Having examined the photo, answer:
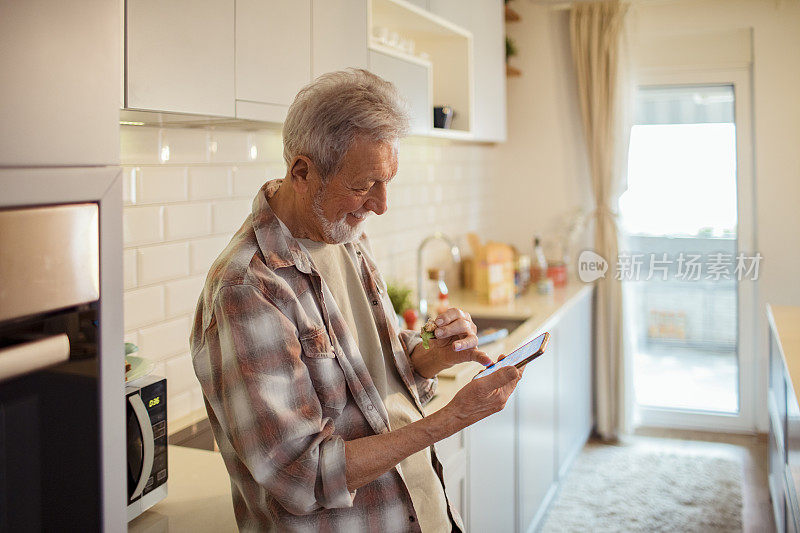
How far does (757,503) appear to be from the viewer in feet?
11.4

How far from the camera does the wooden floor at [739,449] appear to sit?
344 cm

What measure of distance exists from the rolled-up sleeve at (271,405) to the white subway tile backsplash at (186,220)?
752 mm

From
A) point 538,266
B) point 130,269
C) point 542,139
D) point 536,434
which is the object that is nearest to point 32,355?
point 130,269

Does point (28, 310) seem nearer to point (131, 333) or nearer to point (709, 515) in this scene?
point (131, 333)

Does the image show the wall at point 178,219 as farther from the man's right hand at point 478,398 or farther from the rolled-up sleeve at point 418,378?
the man's right hand at point 478,398

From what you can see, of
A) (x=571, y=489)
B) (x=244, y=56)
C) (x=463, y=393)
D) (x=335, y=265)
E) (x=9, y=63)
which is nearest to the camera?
(x=9, y=63)

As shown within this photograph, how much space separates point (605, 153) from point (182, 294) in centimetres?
289

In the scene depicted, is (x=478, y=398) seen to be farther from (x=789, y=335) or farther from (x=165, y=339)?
(x=789, y=335)

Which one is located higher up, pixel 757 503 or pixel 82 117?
pixel 82 117

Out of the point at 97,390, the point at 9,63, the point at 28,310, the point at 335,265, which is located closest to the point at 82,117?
the point at 9,63

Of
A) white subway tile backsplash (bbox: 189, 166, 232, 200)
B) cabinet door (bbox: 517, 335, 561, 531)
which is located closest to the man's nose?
white subway tile backsplash (bbox: 189, 166, 232, 200)

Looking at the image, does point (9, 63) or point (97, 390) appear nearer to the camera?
point (9, 63)

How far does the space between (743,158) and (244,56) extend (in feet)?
11.0

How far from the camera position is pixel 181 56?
4.85ft
